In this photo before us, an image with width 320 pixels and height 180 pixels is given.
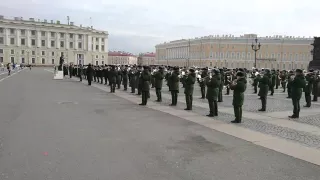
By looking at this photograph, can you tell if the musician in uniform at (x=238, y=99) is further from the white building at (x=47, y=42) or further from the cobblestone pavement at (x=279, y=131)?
the white building at (x=47, y=42)

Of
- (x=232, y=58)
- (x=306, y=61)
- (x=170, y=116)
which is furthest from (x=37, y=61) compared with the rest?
(x=170, y=116)

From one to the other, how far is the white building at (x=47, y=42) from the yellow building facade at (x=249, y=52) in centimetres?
4848

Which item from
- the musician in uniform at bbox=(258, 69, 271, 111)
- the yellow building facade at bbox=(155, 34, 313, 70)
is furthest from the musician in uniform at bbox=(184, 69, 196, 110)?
the yellow building facade at bbox=(155, 34, 313, 70)

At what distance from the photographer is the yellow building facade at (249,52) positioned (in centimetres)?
12088

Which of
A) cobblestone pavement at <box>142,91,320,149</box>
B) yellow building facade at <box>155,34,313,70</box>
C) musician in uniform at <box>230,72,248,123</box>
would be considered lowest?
cobblestone pavement at <box>142,91,320,149</box>

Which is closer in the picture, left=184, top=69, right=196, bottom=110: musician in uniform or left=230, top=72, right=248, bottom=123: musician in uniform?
left=230, top=72, right=248, bottom=123: musician in uniform

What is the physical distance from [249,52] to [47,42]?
85019 mm

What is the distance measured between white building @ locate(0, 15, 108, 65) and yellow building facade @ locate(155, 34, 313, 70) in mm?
48476

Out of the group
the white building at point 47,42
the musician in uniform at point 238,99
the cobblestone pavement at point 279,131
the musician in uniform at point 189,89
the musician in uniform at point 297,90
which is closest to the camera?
the cobblestone pavement at point 279,131

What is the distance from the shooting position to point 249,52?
123625 millimetres

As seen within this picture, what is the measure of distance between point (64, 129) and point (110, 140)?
1917mm

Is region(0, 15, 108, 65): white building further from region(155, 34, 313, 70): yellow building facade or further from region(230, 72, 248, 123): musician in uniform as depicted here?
region(230, 72, 248, 123): musician in uniform

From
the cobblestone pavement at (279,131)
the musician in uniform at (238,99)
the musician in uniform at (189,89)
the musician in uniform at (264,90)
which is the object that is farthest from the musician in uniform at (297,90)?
the musician in uniform at (189,89)

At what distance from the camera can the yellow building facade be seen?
121 m
